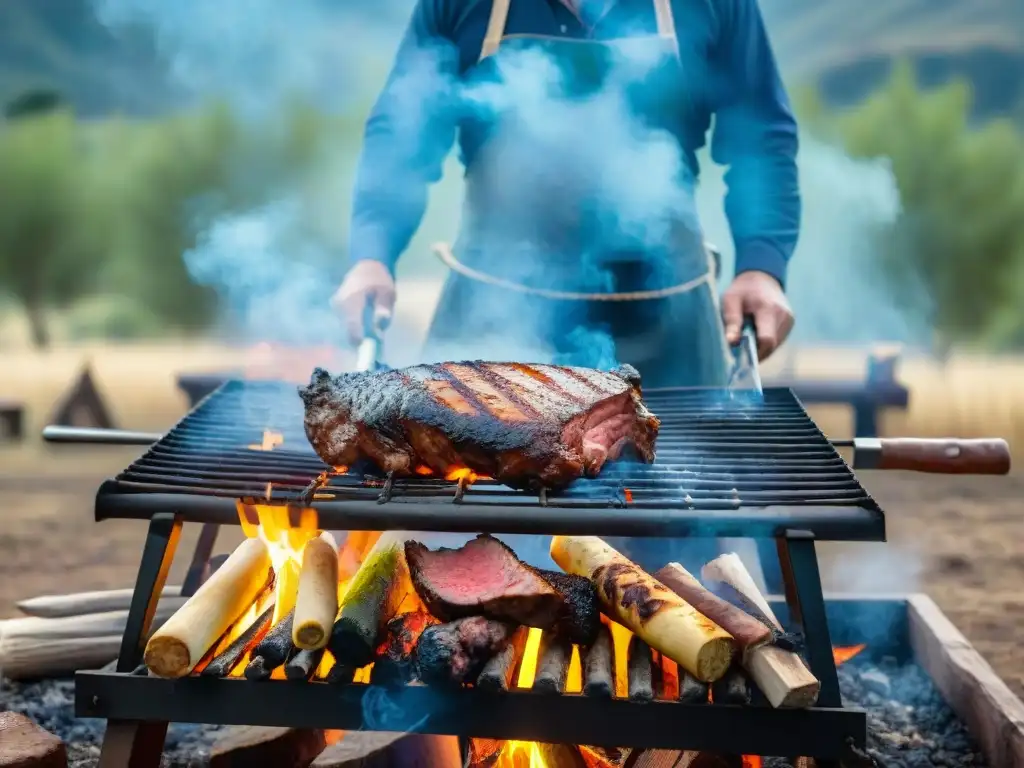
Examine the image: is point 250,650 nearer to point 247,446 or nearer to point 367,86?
point 247,446

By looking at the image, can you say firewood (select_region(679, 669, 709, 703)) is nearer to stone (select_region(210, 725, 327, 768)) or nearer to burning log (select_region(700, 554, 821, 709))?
burning log (select_region(700, 554, 821, 709))

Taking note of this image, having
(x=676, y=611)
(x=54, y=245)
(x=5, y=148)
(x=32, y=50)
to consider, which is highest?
(x=32, y=50)

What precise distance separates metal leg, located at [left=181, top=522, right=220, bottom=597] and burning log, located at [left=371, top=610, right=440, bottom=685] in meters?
1.56

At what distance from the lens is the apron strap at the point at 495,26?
4.16 m

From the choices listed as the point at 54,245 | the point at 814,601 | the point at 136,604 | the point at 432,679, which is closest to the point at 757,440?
the point at 814,601

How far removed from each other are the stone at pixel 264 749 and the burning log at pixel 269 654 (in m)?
0.55

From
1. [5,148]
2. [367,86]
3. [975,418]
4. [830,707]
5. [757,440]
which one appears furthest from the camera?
[5,148]

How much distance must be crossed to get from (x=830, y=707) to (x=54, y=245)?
16.1 m

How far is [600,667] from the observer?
7.41ft

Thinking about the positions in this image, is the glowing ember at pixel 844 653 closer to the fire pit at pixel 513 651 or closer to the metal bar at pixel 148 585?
the fire pit at pixel 513 651

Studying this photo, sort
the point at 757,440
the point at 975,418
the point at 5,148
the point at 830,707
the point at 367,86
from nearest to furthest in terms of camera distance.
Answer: the point at 830,707
the point at 757,440
the point at 975,418
the point at 367,86
the point at 5,148

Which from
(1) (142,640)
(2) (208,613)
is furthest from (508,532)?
(1) (142,640)

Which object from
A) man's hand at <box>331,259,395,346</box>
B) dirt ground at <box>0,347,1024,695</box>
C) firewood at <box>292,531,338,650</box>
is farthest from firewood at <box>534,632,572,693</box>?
dirt ground at <box>0,347,1024,695</box>

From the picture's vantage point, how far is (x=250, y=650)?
7.95 feet
